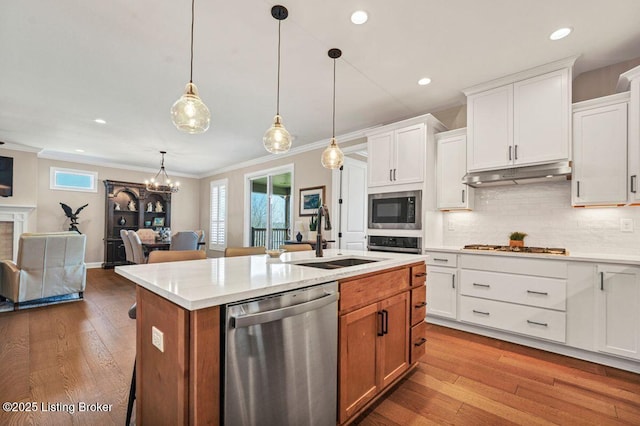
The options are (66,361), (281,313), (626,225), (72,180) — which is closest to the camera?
(281,313)

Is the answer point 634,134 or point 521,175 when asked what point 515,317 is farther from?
point 634,134

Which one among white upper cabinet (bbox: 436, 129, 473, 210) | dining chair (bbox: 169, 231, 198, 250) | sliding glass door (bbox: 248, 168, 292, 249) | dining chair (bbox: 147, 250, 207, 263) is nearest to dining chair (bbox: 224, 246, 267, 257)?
dining chair (bbox: 147, 250, 207, 263)

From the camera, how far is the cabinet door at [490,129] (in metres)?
2.95

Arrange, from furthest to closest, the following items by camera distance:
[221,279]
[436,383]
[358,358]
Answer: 1. [436,383]
2. [358,358]
3. [221,279]

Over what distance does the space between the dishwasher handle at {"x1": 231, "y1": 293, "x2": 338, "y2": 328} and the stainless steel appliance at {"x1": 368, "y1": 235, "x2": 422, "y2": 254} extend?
7.40ft

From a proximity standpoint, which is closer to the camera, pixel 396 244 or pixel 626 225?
pixel 626 225

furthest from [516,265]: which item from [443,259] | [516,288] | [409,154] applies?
[409,154]

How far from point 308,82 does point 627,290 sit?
3.39 m

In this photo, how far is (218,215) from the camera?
8.02m

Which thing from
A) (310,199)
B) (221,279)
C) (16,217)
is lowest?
(221,279)

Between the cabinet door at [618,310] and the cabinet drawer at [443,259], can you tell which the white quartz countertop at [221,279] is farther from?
the cabinet door at [618,310]

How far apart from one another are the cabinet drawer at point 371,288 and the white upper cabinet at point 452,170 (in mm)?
1691

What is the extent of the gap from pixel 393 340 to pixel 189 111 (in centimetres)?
202

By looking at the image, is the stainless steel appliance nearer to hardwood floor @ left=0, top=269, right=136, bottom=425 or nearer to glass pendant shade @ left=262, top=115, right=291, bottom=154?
glass pendant shade @ left=262, top=115, right=291, bottom=154
